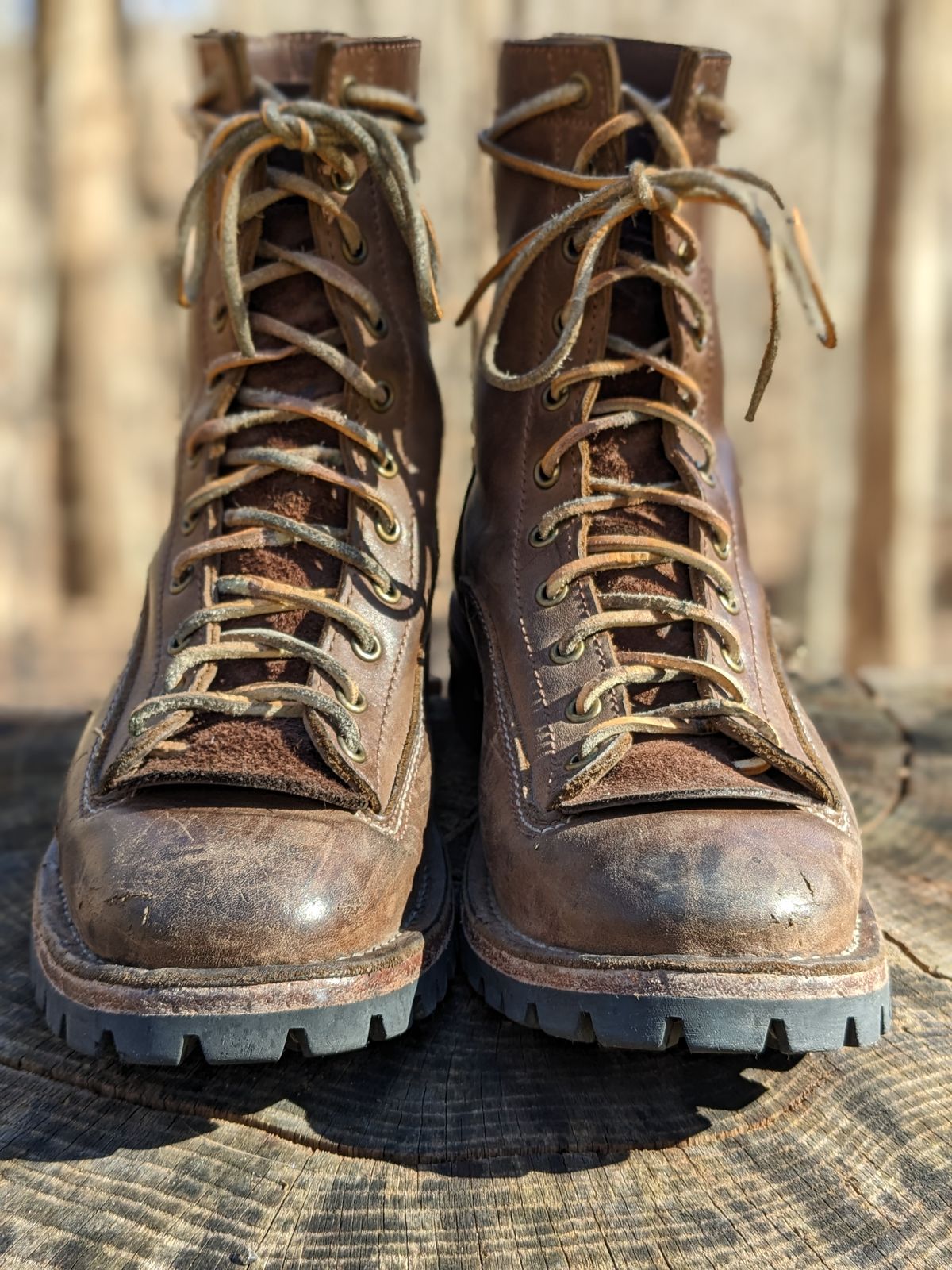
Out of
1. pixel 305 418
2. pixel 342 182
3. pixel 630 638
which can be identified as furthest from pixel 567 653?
pixel 342 182

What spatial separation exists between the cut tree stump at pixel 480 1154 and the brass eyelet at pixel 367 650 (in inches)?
18.4

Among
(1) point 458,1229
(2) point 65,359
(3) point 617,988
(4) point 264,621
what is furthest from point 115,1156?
(2) point 65,359

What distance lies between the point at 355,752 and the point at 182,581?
15.7 inches

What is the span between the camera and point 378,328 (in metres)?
1.78

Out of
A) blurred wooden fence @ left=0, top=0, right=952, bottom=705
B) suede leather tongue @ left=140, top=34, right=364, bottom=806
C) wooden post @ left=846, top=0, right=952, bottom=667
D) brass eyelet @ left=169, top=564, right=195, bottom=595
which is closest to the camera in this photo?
suede leather tongue @ left=140, top=34, right=364, bottom=806

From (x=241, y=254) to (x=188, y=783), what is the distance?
0.82 metres

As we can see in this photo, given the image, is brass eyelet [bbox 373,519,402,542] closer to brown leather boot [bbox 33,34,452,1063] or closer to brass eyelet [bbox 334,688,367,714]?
brown leather boot [bbox 33,34,452,1063]

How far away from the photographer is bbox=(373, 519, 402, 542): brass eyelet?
1.71 meters

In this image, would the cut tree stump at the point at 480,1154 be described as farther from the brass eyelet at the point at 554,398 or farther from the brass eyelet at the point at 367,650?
the brass eyelet at the point at 554,398

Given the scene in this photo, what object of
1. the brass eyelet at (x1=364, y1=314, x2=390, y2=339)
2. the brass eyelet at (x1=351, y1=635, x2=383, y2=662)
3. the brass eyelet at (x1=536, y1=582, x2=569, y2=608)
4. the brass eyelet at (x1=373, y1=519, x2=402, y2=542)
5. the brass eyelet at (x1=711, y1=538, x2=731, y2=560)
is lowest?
the brass eyelet at (x1=351, y1=635, x2=383, y2=662)

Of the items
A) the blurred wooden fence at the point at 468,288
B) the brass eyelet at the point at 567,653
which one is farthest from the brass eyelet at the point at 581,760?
the blurred wooden fence at the point at 468,288

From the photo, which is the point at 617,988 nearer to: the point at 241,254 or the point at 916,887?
the point at 916,887

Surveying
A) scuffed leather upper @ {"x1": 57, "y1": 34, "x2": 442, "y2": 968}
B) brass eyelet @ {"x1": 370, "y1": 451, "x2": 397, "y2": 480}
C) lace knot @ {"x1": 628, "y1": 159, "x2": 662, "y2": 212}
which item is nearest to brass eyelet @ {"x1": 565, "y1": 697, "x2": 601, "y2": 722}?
scuffed leather upper @ {"x1": 57, "y1": 34, "x2": 442, "y2": 968}

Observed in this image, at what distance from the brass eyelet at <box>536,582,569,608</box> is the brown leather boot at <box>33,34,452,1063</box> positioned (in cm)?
19
